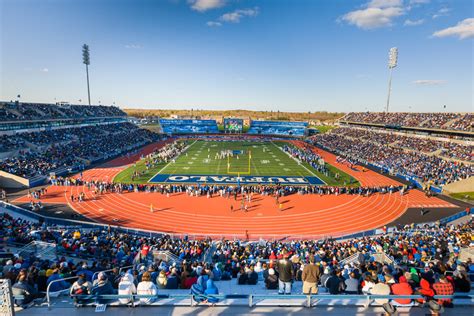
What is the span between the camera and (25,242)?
1209 cm

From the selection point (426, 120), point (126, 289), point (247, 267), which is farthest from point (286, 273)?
point (426, 120)

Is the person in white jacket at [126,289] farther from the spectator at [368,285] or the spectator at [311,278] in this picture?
the spectator at [368,285]

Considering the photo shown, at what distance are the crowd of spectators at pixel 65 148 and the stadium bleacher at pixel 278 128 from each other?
37984 mm

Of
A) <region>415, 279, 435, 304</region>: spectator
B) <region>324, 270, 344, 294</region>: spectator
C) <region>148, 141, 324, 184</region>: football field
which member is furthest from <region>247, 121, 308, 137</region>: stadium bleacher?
<region>415, 279, 435, 304</region>: spectator

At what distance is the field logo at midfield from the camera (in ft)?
101

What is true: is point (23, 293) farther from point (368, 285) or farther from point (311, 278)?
point (368, 285)

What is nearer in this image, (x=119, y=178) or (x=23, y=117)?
(x=119, y=178)

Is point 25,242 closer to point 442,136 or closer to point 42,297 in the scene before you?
point 42,297

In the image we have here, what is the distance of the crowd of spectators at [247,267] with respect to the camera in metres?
5.90

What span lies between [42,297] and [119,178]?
2808cm

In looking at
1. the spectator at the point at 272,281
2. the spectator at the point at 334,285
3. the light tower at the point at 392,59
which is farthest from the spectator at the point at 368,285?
the light tower at the point at 392,59

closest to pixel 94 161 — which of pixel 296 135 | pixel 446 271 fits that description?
pixel 446 271

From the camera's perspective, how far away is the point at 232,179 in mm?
31938

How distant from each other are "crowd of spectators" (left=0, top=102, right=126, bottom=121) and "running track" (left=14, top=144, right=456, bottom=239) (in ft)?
79.8
